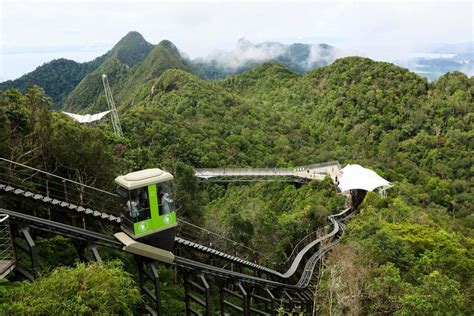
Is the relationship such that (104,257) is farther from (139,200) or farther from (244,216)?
(244,216)

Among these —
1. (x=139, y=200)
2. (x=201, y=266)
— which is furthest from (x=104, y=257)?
(x=139, y=200)

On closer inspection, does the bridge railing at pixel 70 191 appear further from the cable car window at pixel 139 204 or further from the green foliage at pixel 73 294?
the green foliage at pixel 73 294

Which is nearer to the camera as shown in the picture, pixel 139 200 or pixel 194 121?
pixel 139 200

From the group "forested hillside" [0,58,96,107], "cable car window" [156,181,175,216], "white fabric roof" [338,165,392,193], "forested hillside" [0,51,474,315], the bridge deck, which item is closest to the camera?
"cable car window" [156,181,175,216]

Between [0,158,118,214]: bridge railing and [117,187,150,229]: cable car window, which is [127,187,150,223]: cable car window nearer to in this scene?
[117,187,150,229]: cable car window

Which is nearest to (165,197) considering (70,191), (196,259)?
(70,191)

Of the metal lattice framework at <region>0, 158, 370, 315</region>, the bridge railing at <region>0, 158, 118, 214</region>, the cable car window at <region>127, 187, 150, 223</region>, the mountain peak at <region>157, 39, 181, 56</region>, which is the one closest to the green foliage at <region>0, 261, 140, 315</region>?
the metal lattice framework at <region>0, 158, 370, 315</region>

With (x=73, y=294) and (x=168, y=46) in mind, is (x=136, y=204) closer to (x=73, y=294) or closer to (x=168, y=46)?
(x=73, y=294)
